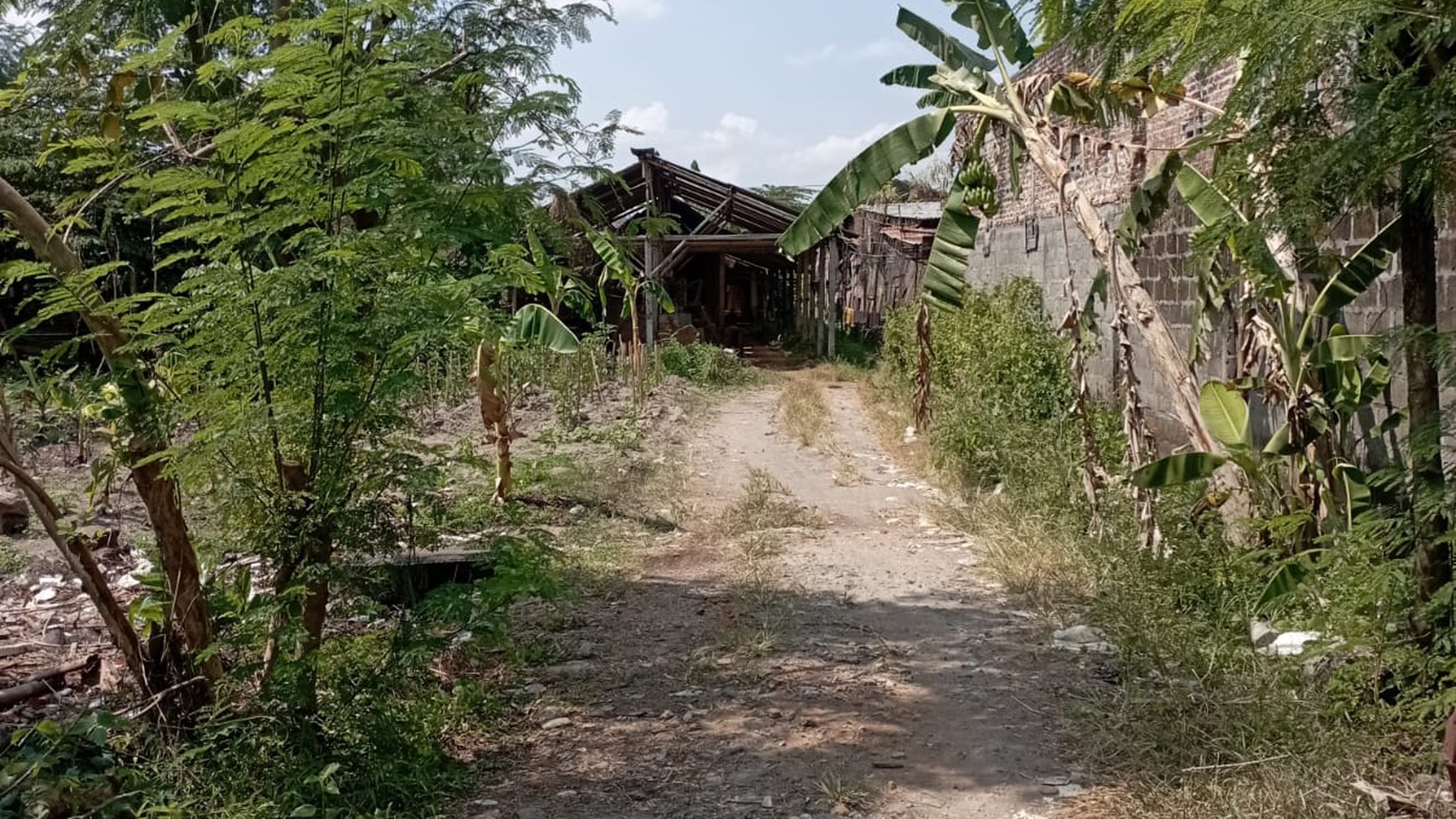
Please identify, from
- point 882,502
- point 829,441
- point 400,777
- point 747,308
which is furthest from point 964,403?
point 747,308

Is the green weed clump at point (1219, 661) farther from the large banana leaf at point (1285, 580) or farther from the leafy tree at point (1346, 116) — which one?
the leafy tree at point (1346, 116)

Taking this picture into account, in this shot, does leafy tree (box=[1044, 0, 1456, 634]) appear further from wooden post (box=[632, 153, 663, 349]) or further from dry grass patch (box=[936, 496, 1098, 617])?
wooden post (box=[632, 153, 663, 349])

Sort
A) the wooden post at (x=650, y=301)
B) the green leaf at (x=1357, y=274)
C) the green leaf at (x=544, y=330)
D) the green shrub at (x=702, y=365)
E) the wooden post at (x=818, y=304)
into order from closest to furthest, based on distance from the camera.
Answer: the green leaf at (x=1357, y=274), the green leaf at (x=544, y=330), the green shrub at (x=702, y=365), the wooden post at (x=650, y=301), the wooden post at (x=818, y=304)

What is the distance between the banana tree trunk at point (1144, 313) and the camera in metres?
5.00

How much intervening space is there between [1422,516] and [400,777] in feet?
11.2

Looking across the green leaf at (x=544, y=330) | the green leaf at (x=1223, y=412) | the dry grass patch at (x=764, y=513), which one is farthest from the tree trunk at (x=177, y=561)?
the green leaf at (x=544, y=330)

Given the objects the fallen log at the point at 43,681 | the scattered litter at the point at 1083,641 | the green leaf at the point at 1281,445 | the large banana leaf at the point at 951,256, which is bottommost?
the scattered litter at the point at 1083,641

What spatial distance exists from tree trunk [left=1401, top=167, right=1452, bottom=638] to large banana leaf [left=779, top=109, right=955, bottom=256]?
2944 millimetres

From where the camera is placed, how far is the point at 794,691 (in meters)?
4.73

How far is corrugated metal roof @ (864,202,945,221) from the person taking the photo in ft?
73.9

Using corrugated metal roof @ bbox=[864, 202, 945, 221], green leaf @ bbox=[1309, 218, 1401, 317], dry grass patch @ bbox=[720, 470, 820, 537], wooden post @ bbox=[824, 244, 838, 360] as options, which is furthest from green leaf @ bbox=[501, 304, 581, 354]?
corrugated metal roof @ bbox=[864, 202, 945, 221]

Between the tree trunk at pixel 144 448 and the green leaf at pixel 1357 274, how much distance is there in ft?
14.9

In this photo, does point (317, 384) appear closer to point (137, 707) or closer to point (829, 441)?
point (137, 707)

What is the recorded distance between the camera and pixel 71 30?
15.0ft
